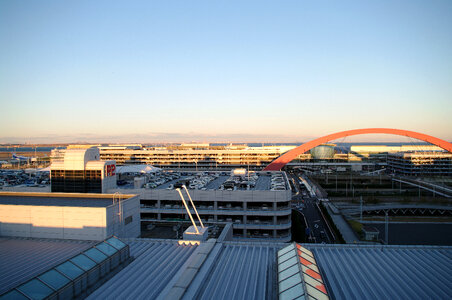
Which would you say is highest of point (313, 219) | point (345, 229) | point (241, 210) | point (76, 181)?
point (76, 181)

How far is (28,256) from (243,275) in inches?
308

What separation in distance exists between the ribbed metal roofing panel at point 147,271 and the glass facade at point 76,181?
16.9 m

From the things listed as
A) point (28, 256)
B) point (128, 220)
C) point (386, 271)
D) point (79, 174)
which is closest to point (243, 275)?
point (386, 271)

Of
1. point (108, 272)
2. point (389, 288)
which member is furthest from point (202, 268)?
point (389, 288)

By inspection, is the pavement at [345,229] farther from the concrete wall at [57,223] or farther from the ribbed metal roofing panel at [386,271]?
the concrete wall at [57,223]

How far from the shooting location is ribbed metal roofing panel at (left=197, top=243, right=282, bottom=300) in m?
7.01

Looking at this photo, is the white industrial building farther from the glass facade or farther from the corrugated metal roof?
the glass facade

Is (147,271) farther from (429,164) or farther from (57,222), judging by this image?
(429,164)

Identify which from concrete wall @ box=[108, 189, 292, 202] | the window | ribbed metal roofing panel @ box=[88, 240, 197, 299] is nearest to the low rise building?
concrete wall @ box=[108, 189, 292, 202]

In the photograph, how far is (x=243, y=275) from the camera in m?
8.09

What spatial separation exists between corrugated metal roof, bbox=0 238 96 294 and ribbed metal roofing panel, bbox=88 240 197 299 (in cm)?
245

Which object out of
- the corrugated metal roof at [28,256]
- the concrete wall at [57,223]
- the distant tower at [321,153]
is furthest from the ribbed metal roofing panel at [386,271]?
the distant tower at [321,153]

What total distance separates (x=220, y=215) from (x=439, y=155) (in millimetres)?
73913

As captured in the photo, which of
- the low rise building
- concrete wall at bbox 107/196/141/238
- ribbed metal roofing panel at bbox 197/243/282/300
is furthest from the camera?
the low rise building
